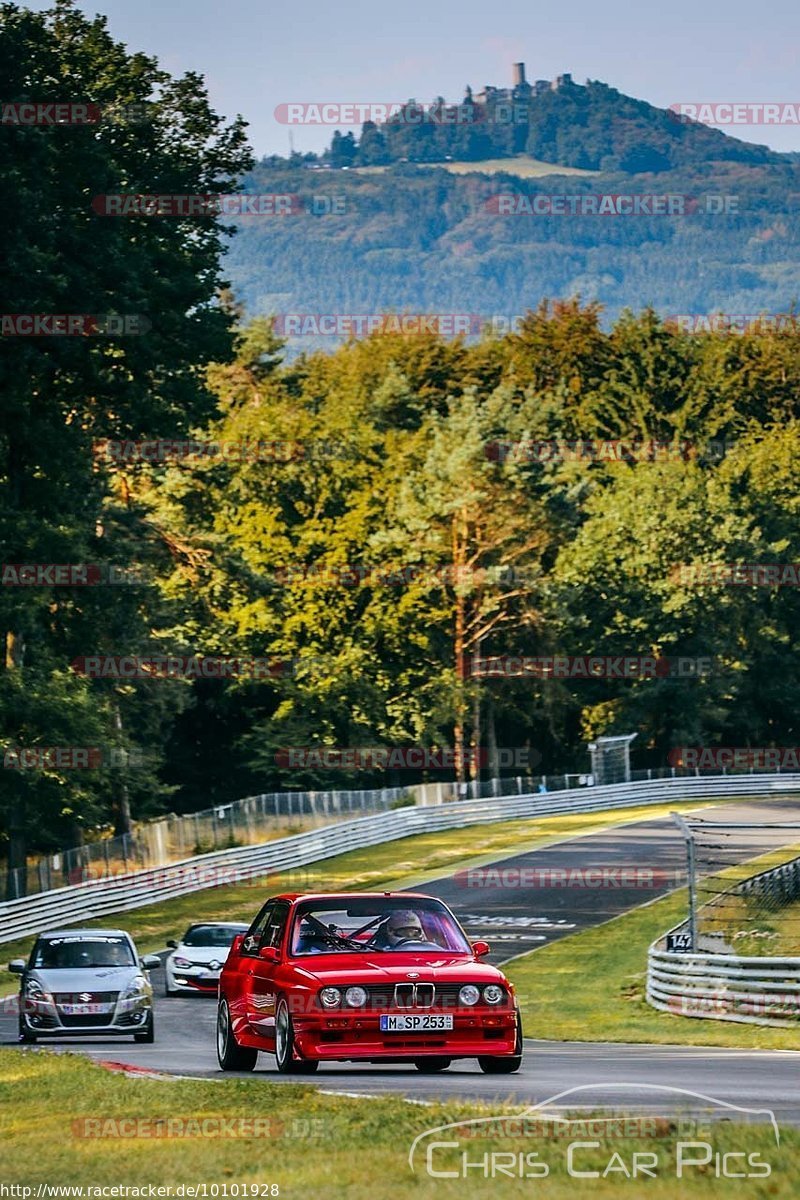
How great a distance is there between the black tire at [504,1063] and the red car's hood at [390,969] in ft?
2.08

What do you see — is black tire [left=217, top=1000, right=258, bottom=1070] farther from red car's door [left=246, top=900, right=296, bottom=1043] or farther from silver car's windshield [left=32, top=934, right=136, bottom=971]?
silver car's windshield [left=32, top=934, right=136, bottom=971]

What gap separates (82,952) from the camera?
24.5m

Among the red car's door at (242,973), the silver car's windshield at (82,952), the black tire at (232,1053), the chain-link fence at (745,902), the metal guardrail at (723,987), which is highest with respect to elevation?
the red car's door at (242,973)

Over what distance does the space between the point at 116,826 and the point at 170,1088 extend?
51619 millimetres

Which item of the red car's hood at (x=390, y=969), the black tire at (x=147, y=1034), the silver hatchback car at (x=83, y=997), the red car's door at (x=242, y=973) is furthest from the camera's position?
the black tire at (x=147, y=1034)

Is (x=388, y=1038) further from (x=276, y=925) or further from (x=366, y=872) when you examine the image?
(x=366, y=872)

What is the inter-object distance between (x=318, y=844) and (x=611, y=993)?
85.7ft

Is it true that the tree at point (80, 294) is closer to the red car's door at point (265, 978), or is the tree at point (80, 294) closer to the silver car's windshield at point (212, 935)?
the silver car's windshield at point (212, 935)

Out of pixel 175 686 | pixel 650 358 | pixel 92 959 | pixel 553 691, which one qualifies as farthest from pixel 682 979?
pixel 650 358

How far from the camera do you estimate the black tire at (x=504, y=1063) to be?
1611 cm

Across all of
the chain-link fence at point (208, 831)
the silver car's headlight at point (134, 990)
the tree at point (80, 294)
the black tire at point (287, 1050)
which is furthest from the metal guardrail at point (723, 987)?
the tree at point (80, 294)

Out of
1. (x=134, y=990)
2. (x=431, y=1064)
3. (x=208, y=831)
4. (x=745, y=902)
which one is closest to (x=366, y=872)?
(x=208, y=831)

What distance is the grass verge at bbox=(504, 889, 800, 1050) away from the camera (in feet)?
84.6

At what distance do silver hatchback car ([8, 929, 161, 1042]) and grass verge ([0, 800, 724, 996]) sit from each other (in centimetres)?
1275
